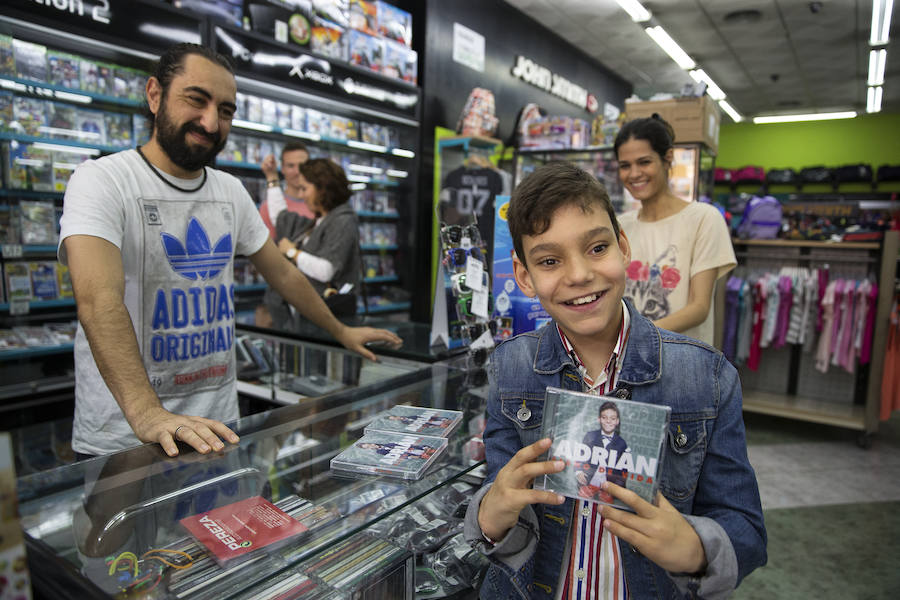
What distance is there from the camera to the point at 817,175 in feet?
43.2

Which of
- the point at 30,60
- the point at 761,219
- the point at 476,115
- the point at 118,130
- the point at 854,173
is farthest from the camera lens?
the point at 854,173

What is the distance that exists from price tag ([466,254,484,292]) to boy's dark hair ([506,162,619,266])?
86 centimetres

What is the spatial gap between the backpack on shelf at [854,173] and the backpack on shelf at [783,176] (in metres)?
0.81

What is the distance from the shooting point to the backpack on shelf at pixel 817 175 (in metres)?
13.1

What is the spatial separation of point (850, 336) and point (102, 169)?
16.7 ft

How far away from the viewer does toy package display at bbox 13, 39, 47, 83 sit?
2916 millimetres

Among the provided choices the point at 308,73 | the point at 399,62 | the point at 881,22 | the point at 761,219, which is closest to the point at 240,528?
the point at 308,73

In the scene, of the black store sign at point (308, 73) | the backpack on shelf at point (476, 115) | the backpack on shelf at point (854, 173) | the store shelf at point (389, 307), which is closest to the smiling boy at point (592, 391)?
the black store sign at point (308, 73)

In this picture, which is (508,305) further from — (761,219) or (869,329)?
(761,219)

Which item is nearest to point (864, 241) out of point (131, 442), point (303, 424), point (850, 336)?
point (850, 336)

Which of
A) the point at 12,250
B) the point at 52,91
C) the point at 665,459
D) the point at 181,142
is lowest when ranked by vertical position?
the point at 665,459

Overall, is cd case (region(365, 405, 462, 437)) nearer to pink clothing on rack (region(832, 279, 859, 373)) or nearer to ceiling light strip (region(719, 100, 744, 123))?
pink clothing on rack (region(832, 279, 859, 373))

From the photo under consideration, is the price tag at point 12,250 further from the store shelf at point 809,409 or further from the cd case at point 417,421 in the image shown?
the store shelf at point 809,409

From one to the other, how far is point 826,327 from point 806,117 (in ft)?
39.5
